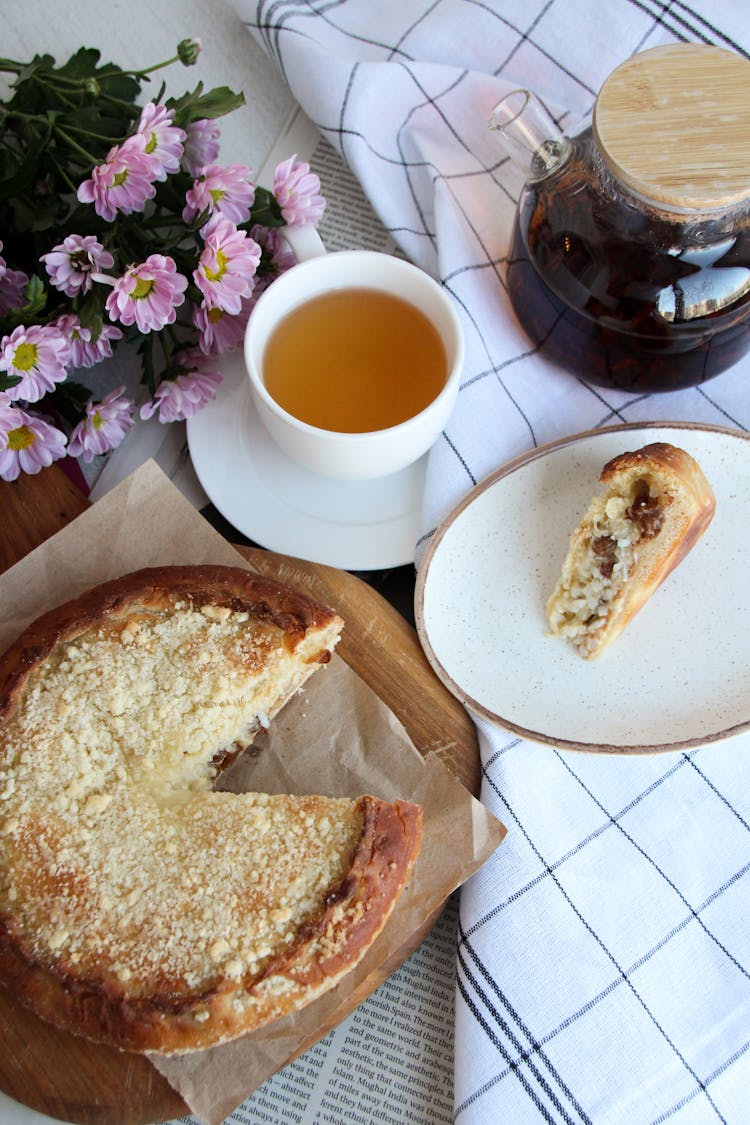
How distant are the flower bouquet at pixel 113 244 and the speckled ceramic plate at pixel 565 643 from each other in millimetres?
545

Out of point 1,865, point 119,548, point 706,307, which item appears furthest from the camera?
point 119,548

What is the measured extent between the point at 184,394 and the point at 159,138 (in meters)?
0.41

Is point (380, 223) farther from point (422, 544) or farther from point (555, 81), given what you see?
point (422, 544)

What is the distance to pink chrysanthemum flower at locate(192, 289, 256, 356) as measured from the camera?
177 cm

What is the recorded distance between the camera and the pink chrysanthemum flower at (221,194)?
5.46 feet

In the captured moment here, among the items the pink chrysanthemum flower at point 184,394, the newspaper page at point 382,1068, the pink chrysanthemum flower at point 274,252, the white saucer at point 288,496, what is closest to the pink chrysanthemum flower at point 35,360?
the pink chrysanthemum flower at point 184,394

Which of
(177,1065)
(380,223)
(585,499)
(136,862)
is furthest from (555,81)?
(177,1065)

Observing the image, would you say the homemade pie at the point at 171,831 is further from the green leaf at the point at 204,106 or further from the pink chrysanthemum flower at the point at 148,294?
the green leaf at the point at 204,106

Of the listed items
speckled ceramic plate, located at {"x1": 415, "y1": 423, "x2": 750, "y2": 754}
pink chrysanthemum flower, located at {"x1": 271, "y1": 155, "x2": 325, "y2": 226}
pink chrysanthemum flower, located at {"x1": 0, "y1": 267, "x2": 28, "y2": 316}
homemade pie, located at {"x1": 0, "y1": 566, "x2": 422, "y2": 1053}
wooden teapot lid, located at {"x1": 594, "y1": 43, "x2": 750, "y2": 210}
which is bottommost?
speckled ceramic plate, located at {"x1": 415, "y1": 423, "x2": 750, "y2": 754}

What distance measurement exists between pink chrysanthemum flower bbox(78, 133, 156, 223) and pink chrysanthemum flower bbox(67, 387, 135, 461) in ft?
0.98

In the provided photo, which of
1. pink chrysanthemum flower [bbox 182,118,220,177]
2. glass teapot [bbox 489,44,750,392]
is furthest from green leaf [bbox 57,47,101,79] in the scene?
glass teapot [bbox 489,44,750,392]

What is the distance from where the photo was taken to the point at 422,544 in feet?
5.92

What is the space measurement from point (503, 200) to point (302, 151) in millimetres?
423

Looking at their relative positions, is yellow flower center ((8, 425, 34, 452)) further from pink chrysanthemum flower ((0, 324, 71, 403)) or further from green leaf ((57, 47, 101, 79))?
green leaf ((57, 47, 101, 79))
